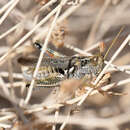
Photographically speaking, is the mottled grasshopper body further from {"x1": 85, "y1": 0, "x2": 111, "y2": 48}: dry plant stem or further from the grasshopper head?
{"x1": 85, "y1": 0, "x2": 111, "y2": 48}: dry plant stem

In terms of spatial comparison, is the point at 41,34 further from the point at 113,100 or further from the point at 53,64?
the point at 113,100

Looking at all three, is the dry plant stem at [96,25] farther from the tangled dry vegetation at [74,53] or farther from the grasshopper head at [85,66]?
the grasshopper head at [85,66]

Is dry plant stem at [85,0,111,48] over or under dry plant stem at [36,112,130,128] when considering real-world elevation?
over

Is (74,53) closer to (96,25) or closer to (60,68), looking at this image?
(96,25)

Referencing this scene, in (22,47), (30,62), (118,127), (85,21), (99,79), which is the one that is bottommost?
(118,127)

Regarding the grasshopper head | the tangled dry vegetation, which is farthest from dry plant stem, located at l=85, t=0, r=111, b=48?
the grasshopper head

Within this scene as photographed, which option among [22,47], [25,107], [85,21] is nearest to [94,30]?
[85,21]
